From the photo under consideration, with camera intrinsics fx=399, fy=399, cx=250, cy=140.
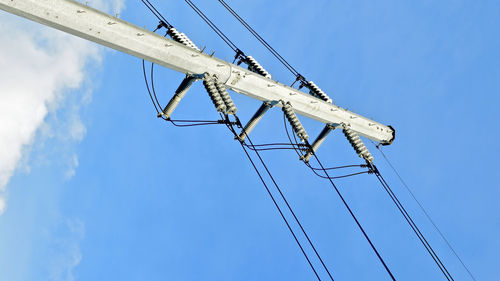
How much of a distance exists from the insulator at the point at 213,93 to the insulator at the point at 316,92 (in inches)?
178

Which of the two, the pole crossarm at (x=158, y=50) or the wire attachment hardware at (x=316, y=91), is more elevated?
the wire attachment hardware at (x=316, y=91)

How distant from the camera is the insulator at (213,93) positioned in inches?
414

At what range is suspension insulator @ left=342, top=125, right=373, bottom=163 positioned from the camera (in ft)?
44.4

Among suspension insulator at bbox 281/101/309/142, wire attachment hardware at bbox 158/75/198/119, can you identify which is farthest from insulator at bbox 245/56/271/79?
wire attachment hardware at bbox 158/75/198/119

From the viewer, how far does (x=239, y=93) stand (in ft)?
37.9

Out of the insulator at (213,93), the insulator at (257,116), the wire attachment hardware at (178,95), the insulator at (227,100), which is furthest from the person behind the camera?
the insulator at (257,116)

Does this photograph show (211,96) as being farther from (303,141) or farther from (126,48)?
(303,141)

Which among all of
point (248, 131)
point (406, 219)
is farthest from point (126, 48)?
point (406, 219)

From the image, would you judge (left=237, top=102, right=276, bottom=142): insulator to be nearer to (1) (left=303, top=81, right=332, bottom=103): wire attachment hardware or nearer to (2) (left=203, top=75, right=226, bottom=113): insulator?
(2) (left=203, top=75, right=226, bottom=113): insulator

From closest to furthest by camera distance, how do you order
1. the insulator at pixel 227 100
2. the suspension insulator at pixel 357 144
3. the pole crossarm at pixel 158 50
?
the pole crossarm at pixel 158 50, the insulator at pixel 227 100, the suspension insulator at pixel 357 144

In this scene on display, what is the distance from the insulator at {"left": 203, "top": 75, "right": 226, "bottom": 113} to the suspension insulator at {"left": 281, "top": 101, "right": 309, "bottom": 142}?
2.33 metres

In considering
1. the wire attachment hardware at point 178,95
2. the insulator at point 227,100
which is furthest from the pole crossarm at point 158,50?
the insulator at point 227,100

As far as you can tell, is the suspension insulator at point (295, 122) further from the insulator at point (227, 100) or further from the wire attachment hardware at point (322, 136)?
the insulator at point (227, 100)

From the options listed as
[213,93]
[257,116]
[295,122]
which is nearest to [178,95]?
[213,93]
